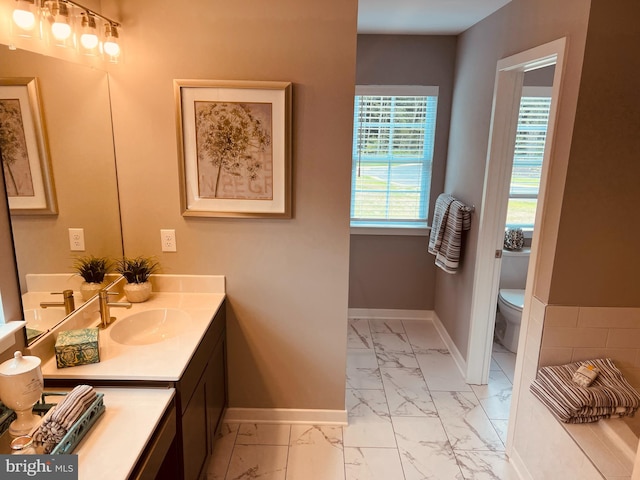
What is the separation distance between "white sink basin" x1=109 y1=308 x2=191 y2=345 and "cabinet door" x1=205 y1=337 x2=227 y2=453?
0.25 meters

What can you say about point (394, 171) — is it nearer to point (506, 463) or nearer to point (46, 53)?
point (506, 463)

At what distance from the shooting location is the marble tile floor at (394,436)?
2408 millimetres

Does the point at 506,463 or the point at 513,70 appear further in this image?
the point at 513,70

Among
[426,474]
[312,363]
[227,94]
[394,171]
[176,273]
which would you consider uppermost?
[227,94]

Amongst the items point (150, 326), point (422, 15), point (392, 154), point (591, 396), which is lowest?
point (591, 396)

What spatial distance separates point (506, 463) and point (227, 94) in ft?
8.14

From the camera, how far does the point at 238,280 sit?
8.39 ft

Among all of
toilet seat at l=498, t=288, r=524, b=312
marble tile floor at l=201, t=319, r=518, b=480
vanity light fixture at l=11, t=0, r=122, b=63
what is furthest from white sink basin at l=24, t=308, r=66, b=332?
toilet seat at l=498, t=288, r=524, b=312

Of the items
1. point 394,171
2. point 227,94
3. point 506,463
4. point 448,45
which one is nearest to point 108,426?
point 227,94

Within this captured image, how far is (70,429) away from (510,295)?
3.33m

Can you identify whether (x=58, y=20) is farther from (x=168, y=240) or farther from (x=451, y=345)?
(x=451, y=345)

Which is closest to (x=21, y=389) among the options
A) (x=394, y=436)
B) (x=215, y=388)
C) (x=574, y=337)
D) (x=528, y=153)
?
(x=215, y=388)

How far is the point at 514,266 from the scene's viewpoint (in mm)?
3863

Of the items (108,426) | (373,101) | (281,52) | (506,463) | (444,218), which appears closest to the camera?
(108,426)
